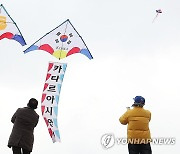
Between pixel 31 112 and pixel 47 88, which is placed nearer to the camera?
pixel 31 112

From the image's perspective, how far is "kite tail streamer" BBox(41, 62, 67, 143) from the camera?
13.4 meters

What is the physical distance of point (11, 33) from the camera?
14453 mm

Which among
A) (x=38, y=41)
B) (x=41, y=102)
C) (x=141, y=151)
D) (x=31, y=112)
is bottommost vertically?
(x=141, y=151)

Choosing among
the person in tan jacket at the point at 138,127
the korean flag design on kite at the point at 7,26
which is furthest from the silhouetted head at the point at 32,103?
the korean flag design on kite at the point at 7,26

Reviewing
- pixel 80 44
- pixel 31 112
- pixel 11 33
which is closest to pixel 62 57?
pixel 80 44

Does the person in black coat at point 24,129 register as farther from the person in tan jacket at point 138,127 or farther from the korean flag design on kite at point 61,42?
the korean flag design on kite at point 61,42

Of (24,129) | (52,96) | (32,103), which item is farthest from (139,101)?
(52,96)

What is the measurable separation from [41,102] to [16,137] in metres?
5.55

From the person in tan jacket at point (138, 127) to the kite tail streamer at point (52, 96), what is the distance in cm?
524

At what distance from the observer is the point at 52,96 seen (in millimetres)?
13836

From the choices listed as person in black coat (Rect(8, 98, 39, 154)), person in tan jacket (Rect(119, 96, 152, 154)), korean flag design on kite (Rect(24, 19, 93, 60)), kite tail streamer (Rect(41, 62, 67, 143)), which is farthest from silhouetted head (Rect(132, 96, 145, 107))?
korean flag design on kite (Rect(24, 19, 93, 60))

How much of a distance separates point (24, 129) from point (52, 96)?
5671 mm

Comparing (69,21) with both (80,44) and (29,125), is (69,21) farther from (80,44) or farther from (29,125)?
(29,125)

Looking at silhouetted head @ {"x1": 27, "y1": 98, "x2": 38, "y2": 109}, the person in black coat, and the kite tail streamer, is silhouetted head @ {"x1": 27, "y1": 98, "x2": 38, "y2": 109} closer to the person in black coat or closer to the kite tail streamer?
the person in black coat
